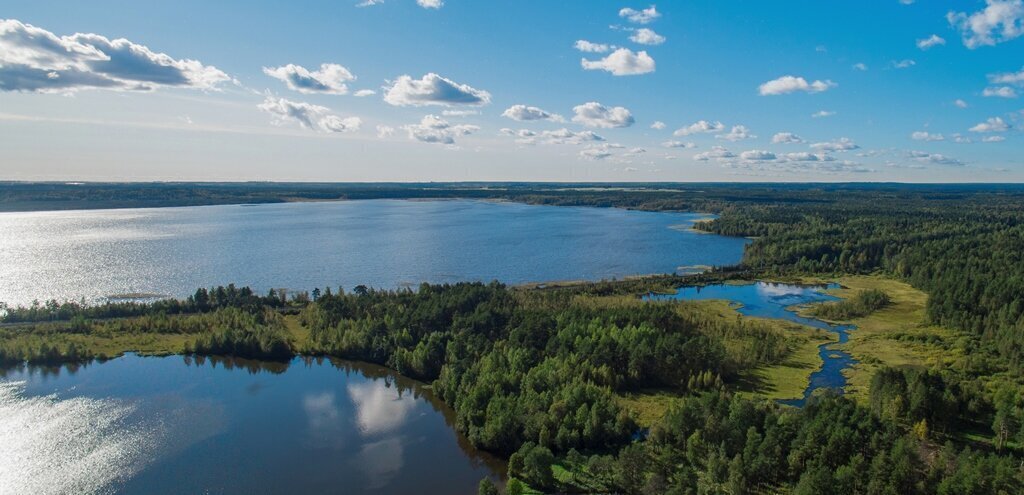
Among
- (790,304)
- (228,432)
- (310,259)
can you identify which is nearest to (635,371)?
(228,432)

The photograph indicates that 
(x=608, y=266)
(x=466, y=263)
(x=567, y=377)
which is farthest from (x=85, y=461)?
(x=608, y=266)

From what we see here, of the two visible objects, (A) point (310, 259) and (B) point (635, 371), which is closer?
(B) point (635, 371)

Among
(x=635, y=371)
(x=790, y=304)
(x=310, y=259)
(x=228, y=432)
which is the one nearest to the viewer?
(x=228, y=432)

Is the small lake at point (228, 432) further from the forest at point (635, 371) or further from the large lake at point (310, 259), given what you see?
the large lake at point (310, 259)

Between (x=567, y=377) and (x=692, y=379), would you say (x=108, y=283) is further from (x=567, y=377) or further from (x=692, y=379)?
(x=692, y=379)

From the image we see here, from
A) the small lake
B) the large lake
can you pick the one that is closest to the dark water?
the large lake

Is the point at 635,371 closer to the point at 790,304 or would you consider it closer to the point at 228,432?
the point at 228,432

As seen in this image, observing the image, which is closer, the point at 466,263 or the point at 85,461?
the point at 85,461
